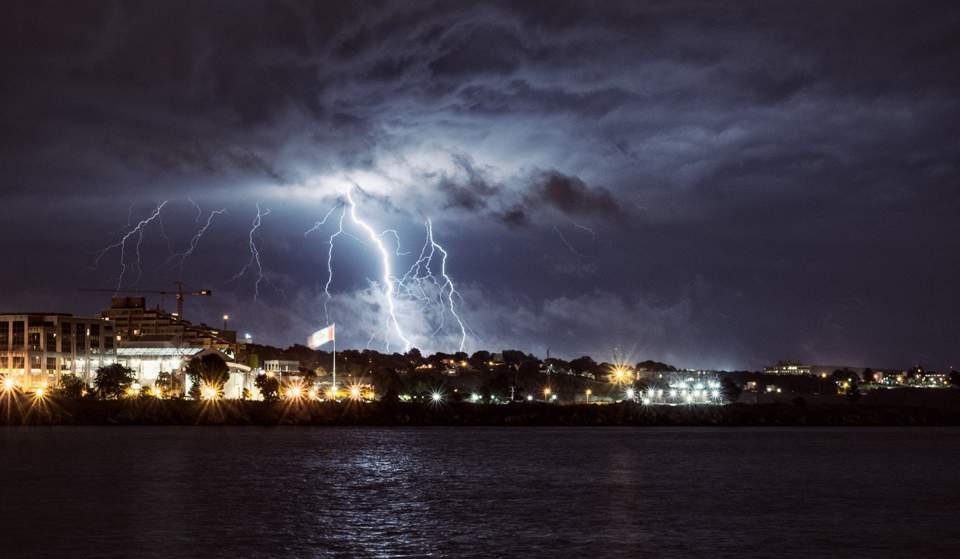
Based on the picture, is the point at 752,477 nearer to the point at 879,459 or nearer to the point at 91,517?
the point at 879,459

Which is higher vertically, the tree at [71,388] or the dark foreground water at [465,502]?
the tree at [71,388]

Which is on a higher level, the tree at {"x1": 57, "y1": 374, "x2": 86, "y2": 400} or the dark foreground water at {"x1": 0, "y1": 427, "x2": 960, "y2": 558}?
the tree at {"x1": 57, "y1": 374, "x2": 86, "y2": 400}

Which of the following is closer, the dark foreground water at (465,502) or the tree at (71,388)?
the dark foreground water at (465,502)

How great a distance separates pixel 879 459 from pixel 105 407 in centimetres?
12832

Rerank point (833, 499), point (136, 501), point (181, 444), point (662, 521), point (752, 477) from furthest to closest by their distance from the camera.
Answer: point (181, 444) → point (752, 477) → point (833, 499) → point (136, 501) → point (662, 521)

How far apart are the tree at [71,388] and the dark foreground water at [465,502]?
83354 millimetres

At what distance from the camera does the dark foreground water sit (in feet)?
142

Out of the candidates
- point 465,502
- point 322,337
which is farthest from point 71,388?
point 465,502

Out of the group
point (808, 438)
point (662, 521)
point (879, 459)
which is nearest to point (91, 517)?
point (662, 521)

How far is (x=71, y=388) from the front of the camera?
19062 cm

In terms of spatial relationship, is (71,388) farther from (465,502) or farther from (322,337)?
(465,502)

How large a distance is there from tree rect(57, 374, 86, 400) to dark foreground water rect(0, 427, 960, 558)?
273ft

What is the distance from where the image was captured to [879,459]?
336 ft

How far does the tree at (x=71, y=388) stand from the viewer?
7426 inches
